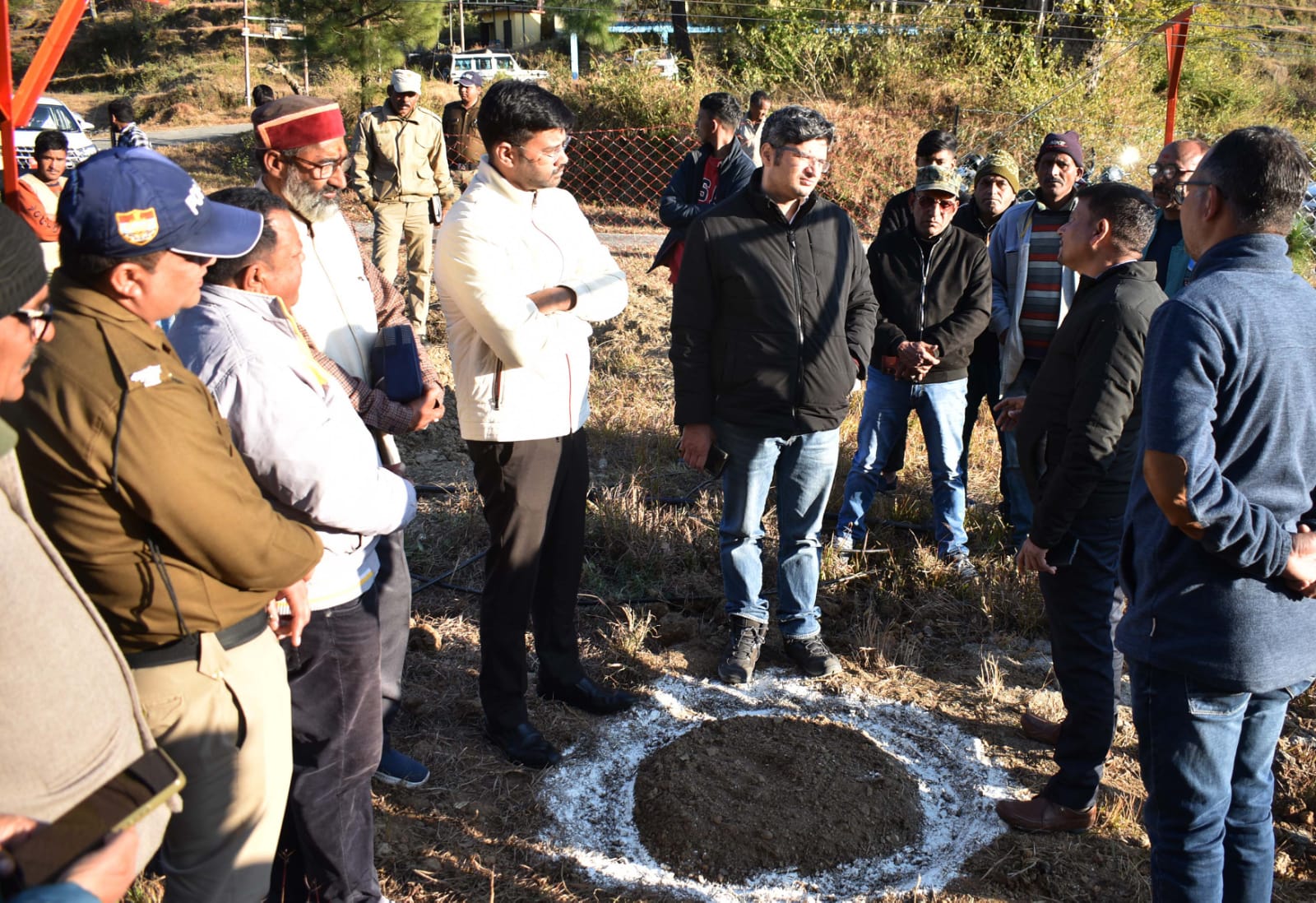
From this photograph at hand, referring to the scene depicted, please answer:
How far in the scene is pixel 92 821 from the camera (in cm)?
137

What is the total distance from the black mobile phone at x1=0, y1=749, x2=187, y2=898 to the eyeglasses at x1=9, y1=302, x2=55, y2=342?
2.10 feet

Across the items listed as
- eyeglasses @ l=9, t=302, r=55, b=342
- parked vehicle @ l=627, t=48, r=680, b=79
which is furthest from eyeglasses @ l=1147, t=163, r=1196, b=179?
parked vehicle @ l=627, t=48, r=680, b=79

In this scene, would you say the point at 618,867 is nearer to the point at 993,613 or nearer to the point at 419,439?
the point at 993,613

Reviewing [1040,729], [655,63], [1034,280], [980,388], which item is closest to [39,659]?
[1040,729]

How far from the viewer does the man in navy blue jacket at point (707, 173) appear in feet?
19.4

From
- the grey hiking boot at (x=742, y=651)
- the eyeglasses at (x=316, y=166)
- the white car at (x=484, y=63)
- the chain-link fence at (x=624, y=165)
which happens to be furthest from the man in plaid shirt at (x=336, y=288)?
the white car at (x=484, y=63)

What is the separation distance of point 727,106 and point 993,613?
3.28 metres

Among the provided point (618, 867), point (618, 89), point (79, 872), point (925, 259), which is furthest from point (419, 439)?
point (618, 89)

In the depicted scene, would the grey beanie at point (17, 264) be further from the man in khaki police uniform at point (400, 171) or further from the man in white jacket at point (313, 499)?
the man in khaki police uniform at point (400, 171)

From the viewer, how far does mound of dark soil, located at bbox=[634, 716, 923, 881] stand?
2900mm

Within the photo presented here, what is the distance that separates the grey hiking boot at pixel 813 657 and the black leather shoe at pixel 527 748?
105 cm

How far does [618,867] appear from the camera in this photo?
113 inches

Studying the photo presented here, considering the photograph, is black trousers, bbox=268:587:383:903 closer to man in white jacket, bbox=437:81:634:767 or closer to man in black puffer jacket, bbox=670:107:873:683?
man in white jacket, bbox=437:81:634:767

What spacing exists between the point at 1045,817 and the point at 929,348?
82.5 inches
